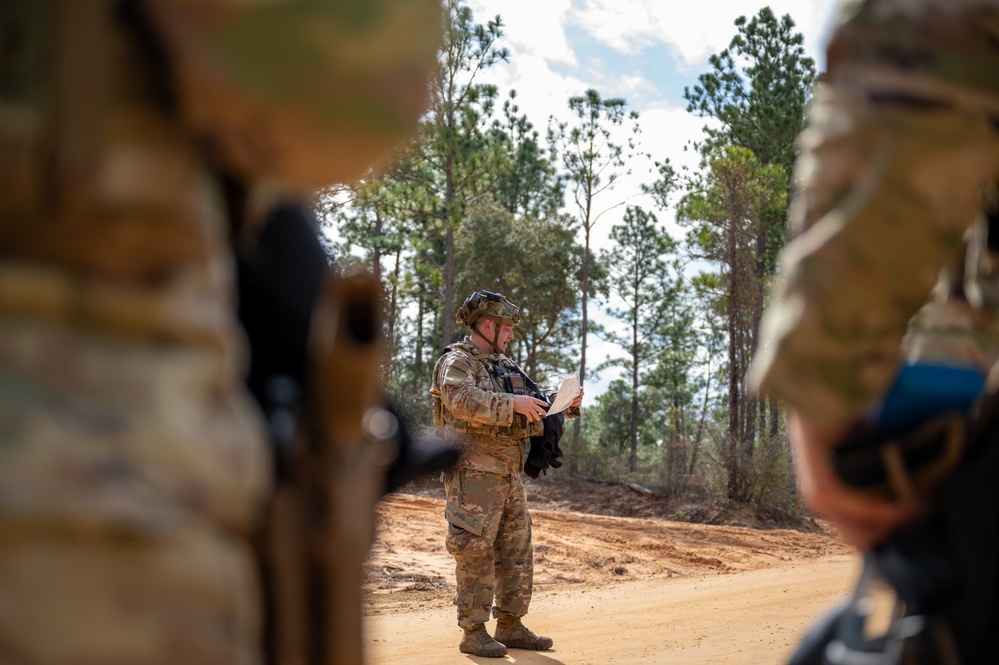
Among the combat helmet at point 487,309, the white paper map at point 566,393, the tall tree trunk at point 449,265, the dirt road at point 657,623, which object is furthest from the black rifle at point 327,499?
the tall tree trunk at point 449,265

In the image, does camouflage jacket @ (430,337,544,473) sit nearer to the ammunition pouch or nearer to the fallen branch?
the ammunition pouch

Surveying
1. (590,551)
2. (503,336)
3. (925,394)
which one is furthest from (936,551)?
(590,551)

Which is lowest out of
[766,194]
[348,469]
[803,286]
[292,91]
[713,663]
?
[713,663]

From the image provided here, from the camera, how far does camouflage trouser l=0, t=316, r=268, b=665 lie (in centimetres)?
88

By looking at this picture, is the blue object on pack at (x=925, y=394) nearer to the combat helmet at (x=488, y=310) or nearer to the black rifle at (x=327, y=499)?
the black rifle at (x=327, y=499)

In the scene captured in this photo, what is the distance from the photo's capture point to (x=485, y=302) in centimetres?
809

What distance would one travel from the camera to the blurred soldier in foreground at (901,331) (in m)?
1.42

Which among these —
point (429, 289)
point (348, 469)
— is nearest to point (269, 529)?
point (348, 469)

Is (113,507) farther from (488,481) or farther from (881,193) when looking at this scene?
(488,481)

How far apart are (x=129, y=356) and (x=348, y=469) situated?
1.02 ft

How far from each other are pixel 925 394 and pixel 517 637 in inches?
253

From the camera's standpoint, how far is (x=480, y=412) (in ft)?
24.8

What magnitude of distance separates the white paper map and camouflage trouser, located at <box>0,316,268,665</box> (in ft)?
22.7

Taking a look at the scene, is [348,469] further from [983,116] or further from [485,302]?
[485,302]
